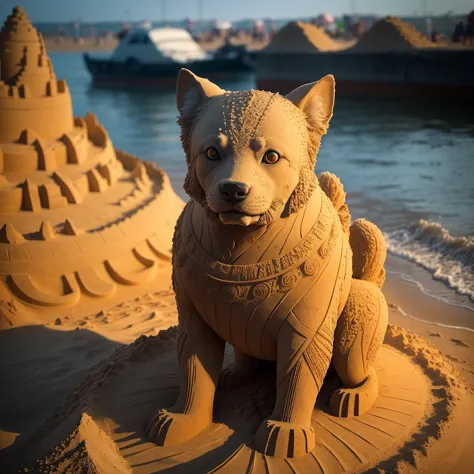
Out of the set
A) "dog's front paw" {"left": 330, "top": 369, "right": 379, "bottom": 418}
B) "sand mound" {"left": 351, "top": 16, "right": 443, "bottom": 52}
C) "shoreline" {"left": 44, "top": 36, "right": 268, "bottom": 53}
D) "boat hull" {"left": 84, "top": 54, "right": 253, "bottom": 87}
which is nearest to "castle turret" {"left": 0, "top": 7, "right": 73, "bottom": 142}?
"dog's front paw" {"left": 330, "top": 369, "right": 379, "bottom": 418}

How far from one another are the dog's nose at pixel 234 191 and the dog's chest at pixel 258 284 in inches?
14.4

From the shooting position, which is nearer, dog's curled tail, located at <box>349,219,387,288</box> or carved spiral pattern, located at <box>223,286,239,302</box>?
carved spiral pattern, located at <box>223,286,239,302</box>

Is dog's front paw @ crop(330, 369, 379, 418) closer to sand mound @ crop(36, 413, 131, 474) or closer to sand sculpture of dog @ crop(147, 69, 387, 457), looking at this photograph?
sand sculpture of dog @ crop(147, 69, 387, 457)

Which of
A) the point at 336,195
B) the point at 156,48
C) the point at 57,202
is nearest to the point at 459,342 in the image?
the point at 336,195

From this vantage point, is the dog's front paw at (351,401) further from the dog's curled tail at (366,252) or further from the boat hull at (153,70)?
the boat hull at (153,70)

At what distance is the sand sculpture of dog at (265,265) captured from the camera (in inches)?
110

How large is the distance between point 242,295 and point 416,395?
1167 mm

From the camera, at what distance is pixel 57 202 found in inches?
262

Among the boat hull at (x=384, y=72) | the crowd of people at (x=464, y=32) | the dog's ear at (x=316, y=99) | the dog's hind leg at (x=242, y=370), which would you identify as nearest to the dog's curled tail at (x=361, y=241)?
the dog's ear at (x=316, y=99)

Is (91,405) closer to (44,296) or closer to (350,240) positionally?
(350,240)

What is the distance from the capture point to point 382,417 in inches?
128

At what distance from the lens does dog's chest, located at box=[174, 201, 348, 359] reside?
9.62 feet

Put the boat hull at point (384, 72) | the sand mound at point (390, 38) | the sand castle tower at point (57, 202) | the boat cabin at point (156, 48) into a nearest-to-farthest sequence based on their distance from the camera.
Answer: the sand castle tower at point (57, 202)
the boat hull at point (384, 72)
the sand mound at point (390, 38)
the boat cabin at point (156, 48)

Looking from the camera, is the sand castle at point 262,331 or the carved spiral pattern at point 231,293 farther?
the carved spiral pattern at point 231,293
